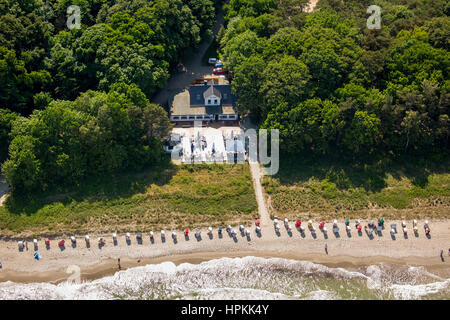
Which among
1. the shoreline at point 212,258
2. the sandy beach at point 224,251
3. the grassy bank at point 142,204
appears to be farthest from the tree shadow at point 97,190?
the shoreline at point 212,258

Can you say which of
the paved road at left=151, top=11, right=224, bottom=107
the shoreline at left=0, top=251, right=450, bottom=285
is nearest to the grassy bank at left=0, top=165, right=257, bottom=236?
the shoreline at left=0, top=251, right=450, bottom=285

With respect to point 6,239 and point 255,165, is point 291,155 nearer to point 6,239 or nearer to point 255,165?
point 255,165

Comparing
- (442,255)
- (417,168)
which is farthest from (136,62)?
(442,255)

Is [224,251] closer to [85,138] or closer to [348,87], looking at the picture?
[85,138]

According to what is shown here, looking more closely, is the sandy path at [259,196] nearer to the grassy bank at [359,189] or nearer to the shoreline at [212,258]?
the grassy bank at [359,189]

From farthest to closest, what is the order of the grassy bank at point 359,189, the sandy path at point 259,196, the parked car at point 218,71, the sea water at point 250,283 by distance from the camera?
the parked car at point 218,71 < the grassy bank at point 359,189 < the sandy path at point 259,196 < the sea water at point 250,283

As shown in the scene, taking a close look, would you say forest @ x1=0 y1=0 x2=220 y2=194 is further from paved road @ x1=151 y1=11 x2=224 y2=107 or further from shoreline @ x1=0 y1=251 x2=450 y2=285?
shoreline @ x1=0 y1=251 x2=450 y2=285

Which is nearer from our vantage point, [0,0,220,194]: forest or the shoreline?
the shoreline
